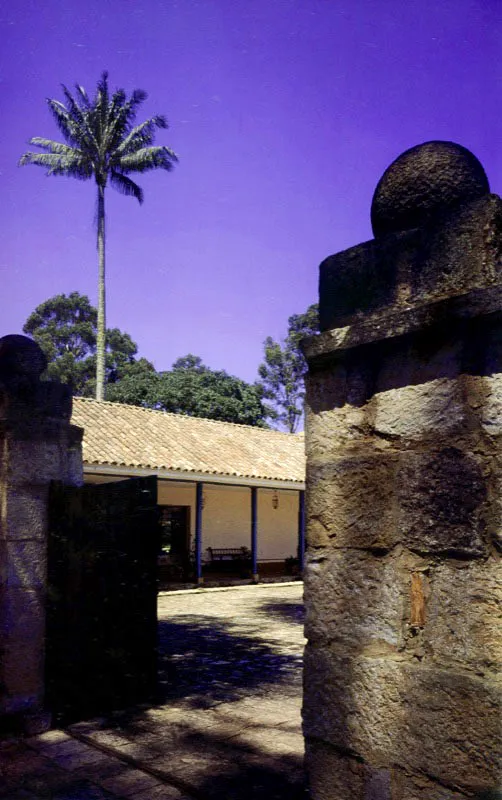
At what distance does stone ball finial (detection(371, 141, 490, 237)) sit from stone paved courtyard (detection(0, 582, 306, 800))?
2750 millimetres

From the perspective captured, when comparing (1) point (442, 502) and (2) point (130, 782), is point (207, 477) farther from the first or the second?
(1) point (442, 502)

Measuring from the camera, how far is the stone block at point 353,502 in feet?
6.46

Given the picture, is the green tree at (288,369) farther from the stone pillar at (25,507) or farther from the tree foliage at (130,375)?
the stone pillar at (25,507)

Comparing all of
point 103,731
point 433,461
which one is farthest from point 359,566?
point 103,731

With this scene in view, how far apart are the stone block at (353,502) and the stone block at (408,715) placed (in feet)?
1.13

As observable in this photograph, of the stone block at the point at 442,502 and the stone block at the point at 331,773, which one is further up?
the stone block at the point at 442,502

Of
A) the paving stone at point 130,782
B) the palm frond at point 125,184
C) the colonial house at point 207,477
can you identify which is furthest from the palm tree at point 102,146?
the paving stone at point 130,782

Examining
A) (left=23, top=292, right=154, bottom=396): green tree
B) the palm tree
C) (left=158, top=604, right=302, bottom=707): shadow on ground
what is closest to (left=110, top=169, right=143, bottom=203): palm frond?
the palm tree

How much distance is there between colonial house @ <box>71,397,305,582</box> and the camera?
14.3 meters

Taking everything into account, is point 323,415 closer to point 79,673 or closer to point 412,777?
point 412,777

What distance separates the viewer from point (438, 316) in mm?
1866

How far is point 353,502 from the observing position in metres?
2.04

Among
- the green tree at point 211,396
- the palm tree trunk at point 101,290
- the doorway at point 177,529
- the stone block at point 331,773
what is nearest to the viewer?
the stone block at point 331,773

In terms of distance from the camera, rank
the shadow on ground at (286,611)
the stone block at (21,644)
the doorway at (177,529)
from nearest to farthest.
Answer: the stone block at (21,644)
the shadow on ground at (286,611)
the doorway at (177,529)
